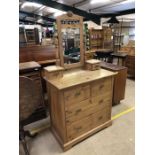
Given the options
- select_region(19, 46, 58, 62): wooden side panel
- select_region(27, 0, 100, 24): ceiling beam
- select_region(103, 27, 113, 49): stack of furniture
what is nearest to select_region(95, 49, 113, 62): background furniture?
select_region(19, 46, 58, 62): wooden side panel

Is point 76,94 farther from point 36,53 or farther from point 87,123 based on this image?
point 36,53

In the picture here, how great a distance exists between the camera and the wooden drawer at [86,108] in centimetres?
193

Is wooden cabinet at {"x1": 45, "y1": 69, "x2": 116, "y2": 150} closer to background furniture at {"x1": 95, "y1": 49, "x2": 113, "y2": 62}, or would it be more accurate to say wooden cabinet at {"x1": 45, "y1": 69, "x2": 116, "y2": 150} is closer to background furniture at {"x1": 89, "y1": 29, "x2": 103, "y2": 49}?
background furniture at {"x1": 95, "y1": 49, "x2": 113, "y2": 62}

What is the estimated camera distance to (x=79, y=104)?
78.1 inches

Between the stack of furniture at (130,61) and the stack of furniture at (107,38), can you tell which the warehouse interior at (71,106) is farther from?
the stack of furniture at (107,38)

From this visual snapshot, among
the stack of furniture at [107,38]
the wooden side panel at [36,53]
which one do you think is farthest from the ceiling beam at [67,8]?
the wooden side panel at [36,53]

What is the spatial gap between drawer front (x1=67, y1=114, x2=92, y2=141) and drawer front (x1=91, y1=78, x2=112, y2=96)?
1.37 ft

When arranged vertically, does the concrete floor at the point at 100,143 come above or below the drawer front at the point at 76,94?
A: below

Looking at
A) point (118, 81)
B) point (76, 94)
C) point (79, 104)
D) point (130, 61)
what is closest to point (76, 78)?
point (76, 94)

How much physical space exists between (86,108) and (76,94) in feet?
1.03
